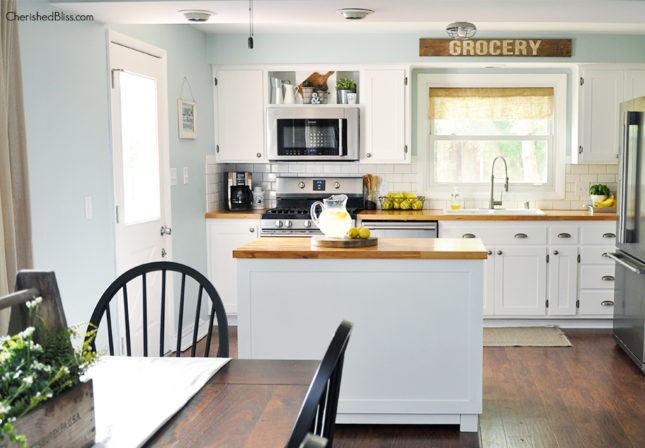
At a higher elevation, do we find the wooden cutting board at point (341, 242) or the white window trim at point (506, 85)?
the white window trim at point (506, 85)

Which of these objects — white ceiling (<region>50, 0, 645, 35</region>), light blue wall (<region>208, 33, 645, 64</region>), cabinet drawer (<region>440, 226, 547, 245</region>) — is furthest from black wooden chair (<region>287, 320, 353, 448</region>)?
light blue wall (<region>208, 33, 645, 64</region>)

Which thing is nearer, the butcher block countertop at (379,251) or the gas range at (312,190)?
the butcher block countertop at (379,251)

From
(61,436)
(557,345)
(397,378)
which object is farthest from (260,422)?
(557,345)

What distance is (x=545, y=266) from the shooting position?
Result: 5926 mm

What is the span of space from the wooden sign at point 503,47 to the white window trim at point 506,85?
364 millimetres

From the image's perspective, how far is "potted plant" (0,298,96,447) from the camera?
1271 millimetres

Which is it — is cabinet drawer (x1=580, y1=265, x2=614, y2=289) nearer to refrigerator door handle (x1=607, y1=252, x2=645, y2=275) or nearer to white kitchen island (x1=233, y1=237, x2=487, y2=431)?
refrigerator door handle (x1=607, y1=252, x2=645, y2=275)

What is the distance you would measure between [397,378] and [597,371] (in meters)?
1.74

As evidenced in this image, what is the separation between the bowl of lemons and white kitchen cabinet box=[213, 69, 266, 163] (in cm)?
109

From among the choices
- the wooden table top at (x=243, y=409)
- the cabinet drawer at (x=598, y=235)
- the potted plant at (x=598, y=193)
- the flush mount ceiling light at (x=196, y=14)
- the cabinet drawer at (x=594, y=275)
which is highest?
the flush mount ceiling light at (x=196, y=14)

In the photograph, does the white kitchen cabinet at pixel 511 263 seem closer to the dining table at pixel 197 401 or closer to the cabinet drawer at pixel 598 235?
the cabinet drawer at pixel 598 235

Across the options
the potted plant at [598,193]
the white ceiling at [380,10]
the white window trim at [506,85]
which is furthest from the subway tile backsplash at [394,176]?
the white ceiling at [380,10]

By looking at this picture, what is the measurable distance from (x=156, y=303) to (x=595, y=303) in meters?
3.37

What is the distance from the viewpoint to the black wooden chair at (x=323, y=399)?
1.24 m
